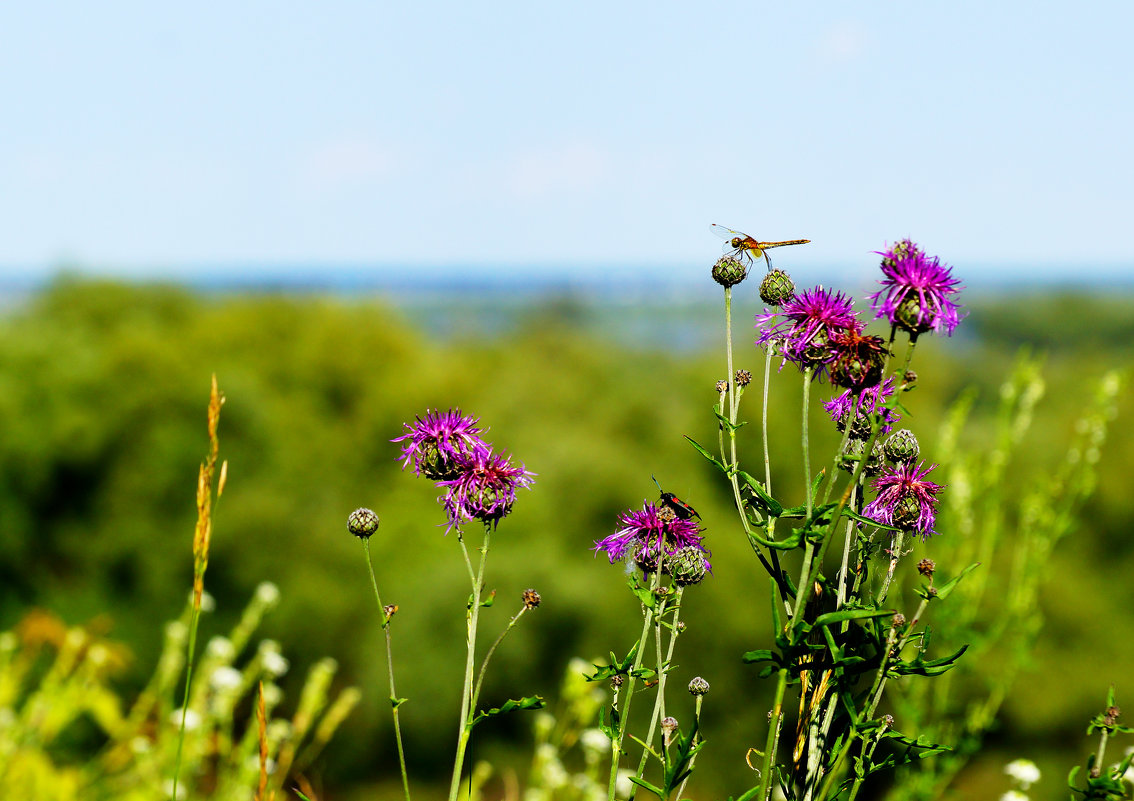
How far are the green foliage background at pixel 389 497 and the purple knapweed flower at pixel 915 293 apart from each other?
1018 cm

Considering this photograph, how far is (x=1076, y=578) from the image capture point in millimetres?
21047

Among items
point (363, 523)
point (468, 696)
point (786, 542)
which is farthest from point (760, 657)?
point (363, 523)

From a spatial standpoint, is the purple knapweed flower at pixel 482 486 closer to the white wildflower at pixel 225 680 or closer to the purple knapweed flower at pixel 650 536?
the purple knapweed flower at pixel 650 536

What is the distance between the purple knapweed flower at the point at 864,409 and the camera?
1.75 meters

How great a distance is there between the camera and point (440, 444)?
205 cm

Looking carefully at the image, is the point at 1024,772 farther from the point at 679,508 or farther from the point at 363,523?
the point at 363,523

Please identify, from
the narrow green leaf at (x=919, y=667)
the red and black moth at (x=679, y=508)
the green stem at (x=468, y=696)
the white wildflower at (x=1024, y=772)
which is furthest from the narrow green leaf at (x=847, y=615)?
the white wildflower at (x=1024, y=772)

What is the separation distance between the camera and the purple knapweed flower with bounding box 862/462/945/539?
1936 millimetres

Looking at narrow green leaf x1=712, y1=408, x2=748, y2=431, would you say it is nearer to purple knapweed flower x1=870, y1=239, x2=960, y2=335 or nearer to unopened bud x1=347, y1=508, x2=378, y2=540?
purple knapweed flower x1=870, y1=239, x2=960, y2=335

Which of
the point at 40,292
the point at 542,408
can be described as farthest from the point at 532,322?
the point at 40,292

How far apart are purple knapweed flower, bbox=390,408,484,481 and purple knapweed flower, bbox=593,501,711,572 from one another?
378mm

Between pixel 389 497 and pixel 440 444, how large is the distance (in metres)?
27.7

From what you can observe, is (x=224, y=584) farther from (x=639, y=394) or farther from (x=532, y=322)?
(x=532, y=322)

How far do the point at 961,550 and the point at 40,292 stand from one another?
38.6 metres
